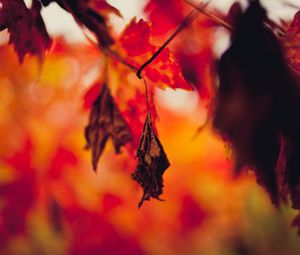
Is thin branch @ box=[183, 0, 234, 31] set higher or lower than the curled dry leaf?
higher

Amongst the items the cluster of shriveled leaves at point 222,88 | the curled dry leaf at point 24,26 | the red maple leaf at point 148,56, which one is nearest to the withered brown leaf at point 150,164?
the cluster of shriveled leaves at point 222,88

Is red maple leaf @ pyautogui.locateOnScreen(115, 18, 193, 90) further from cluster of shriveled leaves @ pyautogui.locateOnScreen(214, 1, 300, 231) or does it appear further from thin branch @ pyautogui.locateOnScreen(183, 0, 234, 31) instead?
cluster of shriveled leaves @ pyautogui.locateOnScreen(214, 1, 300, 231)


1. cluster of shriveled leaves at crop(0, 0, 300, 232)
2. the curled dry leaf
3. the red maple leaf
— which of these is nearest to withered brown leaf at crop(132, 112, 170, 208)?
cluster of shriveled leaves at crop(0, 0, 300, 232)

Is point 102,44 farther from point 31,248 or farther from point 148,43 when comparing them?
point 31,248

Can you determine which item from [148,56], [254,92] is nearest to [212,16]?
[148,56]

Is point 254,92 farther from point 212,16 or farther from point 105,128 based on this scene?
point 105,128

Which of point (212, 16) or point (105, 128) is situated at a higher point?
point (212, 16)

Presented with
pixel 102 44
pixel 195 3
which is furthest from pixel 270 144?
pixel 102 44
